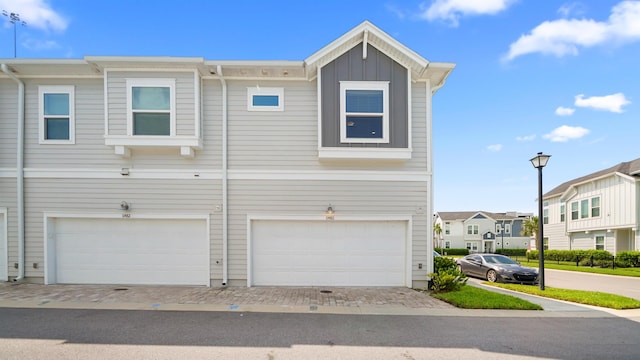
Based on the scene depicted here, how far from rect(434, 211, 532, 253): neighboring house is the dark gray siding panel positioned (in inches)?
1777

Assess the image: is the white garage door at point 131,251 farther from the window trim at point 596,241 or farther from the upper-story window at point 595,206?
the window trim at point 596,241

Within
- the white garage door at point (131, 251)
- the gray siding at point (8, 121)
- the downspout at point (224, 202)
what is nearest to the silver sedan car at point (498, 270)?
the downspout at point (224, 202)

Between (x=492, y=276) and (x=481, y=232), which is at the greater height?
(x=492, y=276)

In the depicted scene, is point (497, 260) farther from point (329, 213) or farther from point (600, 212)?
point (600, 212)

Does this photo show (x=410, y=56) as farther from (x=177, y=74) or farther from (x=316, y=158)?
(x=177, y=74)

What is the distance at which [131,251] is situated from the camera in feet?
31.3

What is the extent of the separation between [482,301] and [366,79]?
657cm

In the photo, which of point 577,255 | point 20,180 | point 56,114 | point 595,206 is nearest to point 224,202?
point 56,114

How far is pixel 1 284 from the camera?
912 centimetres

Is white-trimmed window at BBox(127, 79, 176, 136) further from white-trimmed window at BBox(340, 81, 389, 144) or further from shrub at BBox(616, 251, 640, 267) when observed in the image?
shrub at BBox(616, 251, 640, 267)

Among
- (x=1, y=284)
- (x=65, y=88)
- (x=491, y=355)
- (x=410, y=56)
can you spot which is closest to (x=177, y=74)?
(x=65, y=88)

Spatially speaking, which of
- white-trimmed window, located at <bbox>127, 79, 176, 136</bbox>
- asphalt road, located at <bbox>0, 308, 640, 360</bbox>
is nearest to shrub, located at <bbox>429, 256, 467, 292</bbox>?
asphalt road, located at <bbox>0, 308, 640, 360</bbox>

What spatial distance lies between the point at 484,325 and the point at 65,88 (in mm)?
12494

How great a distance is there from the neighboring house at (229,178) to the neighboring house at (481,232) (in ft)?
146
